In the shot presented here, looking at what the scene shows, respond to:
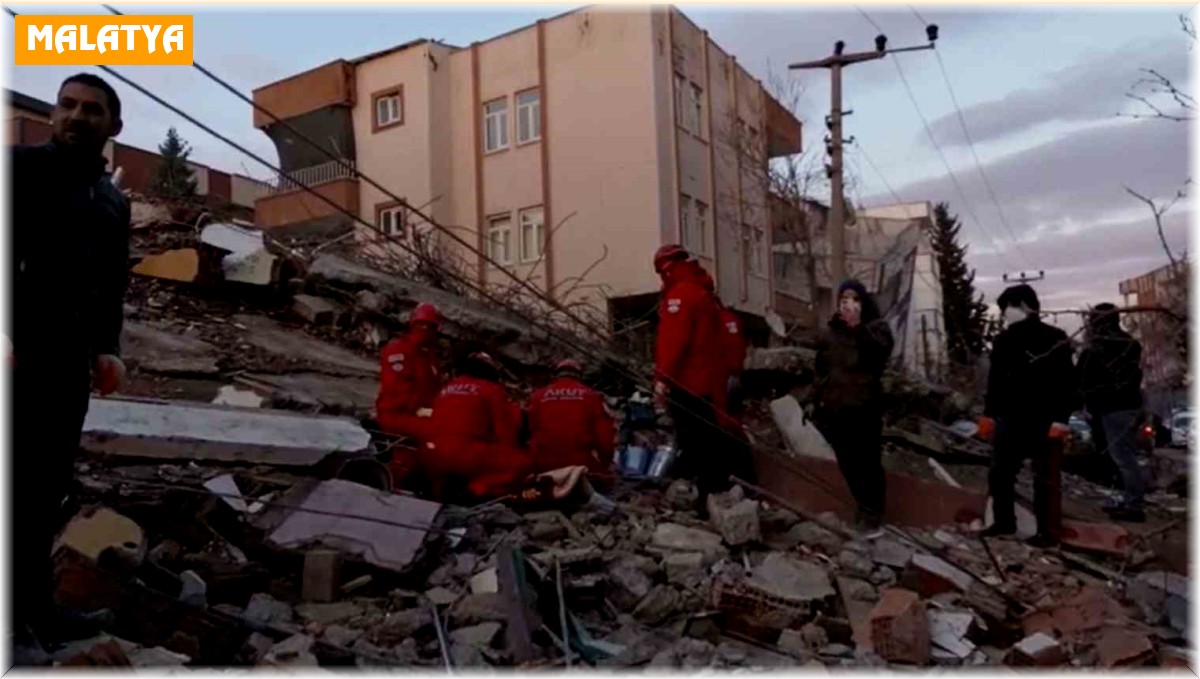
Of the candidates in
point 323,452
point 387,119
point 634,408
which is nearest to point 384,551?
point 323,452

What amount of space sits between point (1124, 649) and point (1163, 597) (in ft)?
3.54

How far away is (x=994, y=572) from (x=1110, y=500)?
3227mm

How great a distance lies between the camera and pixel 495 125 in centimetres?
2369

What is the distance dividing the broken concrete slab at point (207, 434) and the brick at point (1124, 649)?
3744 millimetres

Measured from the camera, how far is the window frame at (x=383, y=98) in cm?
2422

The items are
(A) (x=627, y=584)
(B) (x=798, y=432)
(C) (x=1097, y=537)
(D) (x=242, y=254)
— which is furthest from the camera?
(D) (x=242, y=254)

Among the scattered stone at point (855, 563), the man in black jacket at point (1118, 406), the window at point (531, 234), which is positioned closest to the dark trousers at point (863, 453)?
the scattered stone at point (855, 563)

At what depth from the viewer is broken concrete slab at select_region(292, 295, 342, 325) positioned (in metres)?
12.3

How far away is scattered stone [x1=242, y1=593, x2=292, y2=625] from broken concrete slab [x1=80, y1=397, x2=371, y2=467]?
150 centimetres

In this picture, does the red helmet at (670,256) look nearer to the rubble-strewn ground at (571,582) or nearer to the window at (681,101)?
the rubble-strewn ground at (571,582)

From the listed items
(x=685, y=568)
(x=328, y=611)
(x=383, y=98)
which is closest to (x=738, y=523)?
(x=685, y=568)

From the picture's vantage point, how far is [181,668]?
11.2 ft

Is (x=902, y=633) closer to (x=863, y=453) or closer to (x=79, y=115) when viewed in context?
(x=863, y=453)

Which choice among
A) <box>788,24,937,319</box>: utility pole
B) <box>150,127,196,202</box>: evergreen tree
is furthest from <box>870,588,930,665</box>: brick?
<box>150,127,196,202</box>: evergreen tree
